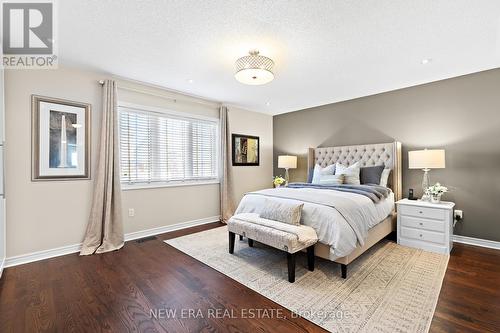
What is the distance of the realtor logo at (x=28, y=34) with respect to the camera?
1889mm

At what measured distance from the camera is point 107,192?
3.17m

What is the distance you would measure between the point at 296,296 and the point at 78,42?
337 centimetres

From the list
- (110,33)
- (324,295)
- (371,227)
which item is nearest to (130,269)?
(324,295)

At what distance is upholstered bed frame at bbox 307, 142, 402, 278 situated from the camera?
2.46 m

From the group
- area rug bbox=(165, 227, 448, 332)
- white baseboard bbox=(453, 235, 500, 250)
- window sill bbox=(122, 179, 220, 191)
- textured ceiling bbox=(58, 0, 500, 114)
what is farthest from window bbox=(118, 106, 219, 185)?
white baseboard bbox=(453, 235, 500, 250)

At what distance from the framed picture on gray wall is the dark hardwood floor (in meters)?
1.12

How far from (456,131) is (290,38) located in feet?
9.69

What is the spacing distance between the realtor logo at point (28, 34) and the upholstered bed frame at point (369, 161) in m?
3.41

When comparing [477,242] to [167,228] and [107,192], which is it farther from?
[107,192]


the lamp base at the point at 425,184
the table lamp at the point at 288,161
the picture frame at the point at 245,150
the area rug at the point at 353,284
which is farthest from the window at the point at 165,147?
the lamp base at the point at 425,184

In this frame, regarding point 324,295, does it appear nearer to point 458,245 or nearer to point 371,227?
point 371,227

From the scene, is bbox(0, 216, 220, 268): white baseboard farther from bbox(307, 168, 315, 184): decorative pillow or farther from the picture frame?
bbox(307, 168, 315, 184): decorative pillow

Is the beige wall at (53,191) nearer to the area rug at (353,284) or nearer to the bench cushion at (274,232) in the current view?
the area rug at (353,284)

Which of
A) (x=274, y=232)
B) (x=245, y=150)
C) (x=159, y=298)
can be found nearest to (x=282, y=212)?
(x=274, y=232)
